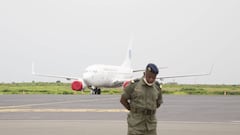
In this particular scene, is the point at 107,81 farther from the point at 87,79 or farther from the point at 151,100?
the point at 151,100

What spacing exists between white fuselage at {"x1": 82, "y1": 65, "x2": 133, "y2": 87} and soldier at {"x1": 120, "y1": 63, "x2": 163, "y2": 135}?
46.4 metres

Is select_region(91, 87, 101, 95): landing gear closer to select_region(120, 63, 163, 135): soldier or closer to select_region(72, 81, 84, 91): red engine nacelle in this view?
select_region(72, 81, 84, 91): red engine nacelle

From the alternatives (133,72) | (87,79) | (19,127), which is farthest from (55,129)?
(133,72)

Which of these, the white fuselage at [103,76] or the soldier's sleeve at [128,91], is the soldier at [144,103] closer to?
the soldier's sleeve at [128,91]

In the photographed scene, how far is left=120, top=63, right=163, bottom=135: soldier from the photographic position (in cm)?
739

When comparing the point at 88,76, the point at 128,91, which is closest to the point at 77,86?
the point at 88,76

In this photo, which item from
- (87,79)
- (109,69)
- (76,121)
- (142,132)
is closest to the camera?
(142,132)

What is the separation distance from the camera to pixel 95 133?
13.2 metres

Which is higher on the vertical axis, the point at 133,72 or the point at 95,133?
the point at 133,72

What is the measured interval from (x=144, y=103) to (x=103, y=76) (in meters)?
48.1

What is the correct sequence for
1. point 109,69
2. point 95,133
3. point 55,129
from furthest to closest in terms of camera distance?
point 109,69 < point 55,129 < point 95,133

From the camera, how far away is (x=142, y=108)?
7.41m

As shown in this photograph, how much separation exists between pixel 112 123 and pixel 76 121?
1258 mm

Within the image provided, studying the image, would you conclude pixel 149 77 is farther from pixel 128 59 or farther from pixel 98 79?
pixel 128 59
